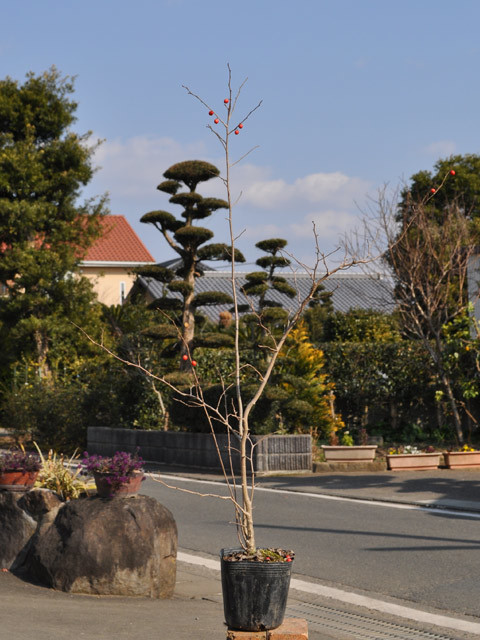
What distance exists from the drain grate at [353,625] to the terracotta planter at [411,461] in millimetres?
9288

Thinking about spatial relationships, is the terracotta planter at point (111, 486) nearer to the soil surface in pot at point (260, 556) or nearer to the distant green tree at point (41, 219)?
the soil surface in pot at point (260, 556)

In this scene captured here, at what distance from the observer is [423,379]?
19.7 metres

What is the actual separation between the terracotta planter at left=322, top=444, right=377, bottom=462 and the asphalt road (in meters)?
2.98

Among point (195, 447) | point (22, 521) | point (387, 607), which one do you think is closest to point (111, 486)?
point (22, 521)

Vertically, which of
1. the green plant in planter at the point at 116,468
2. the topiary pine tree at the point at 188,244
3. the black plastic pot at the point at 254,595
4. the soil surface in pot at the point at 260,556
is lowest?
the black plastic pot at the point at 254,595

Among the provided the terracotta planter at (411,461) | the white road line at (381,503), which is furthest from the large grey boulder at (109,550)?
the terracotta planter at (411,461)

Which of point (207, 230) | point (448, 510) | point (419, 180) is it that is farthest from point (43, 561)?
point (419, 180)

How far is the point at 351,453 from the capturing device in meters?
16.6

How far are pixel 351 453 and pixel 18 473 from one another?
9.58m

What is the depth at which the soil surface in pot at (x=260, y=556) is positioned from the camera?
5.01 metres

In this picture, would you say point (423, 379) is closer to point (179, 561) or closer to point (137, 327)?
point (137, 327)

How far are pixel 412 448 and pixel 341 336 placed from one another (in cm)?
925

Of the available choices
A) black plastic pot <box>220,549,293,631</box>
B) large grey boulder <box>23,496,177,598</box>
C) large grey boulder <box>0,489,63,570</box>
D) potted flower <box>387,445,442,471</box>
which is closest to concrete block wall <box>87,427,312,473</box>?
potted flower <box>387,445,442,471</box>

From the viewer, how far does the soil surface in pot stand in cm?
501
